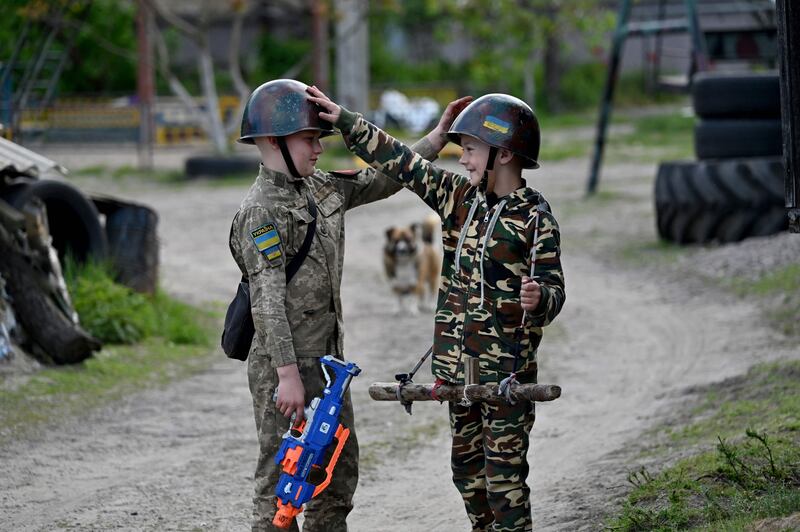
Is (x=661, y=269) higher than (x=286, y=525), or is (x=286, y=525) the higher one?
(x=286, y=525)

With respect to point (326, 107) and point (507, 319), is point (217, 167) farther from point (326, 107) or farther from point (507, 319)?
point (507, 319)

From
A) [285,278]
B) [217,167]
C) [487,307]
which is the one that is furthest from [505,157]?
[217,167]

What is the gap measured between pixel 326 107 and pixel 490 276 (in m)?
0.86

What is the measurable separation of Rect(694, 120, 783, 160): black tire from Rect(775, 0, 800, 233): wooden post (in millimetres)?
9285

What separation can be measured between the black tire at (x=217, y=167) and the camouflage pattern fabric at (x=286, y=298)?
17.2 m

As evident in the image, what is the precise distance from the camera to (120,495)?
5.99 meters

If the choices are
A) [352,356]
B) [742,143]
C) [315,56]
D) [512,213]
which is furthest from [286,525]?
[315,56]

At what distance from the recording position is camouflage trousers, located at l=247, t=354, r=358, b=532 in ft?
14.7

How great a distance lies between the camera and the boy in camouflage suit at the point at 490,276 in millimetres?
4344

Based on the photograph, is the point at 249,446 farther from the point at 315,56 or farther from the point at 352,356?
the point at 315,56

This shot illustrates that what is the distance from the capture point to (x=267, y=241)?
4383 mm

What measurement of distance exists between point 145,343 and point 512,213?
18.3 feet

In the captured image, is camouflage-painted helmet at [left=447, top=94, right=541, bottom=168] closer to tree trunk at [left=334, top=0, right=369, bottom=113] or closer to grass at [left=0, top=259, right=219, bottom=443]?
grass at [left=0, top=259, right=219, bottom=443]

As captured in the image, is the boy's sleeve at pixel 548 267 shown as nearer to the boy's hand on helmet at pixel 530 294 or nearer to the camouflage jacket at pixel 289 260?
the boy's hand on helmet at pixel 530 294
